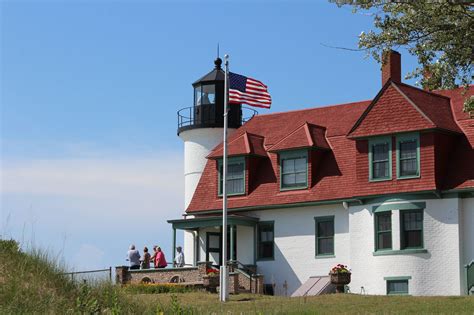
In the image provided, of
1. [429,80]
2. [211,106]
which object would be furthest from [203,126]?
[429,80]

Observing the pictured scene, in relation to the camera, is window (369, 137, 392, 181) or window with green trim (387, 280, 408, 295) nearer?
window with green trim (387, 280, 408, 295)

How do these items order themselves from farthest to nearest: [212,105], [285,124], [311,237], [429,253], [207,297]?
[212,105]
[285,124]
[311,237]
[429,253]
[207,297]

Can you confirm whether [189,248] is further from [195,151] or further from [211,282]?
[211,282]

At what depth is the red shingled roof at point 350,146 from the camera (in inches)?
1425

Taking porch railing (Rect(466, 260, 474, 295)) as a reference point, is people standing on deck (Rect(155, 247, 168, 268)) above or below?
above

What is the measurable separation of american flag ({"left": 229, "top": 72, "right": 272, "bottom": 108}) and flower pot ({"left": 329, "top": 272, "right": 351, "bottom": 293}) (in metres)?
6.71

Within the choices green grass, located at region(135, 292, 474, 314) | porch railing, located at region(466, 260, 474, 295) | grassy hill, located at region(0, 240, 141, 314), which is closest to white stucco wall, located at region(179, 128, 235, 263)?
green grass, located at region(135, 292, 474, 314)

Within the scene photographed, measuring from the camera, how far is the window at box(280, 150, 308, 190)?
133 feet

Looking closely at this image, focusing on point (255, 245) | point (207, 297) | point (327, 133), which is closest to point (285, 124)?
point (327, 133)

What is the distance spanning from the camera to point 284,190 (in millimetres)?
40719

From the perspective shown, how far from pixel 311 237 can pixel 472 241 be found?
273 inches

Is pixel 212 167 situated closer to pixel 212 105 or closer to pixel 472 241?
pixel 212 105

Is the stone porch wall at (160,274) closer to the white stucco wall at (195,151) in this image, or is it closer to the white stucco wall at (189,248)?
the white stucco wall at (189,248)

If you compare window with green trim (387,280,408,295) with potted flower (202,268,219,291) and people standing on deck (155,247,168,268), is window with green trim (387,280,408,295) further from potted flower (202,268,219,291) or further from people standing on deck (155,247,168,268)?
people standing on deck (155,247,168,268)
